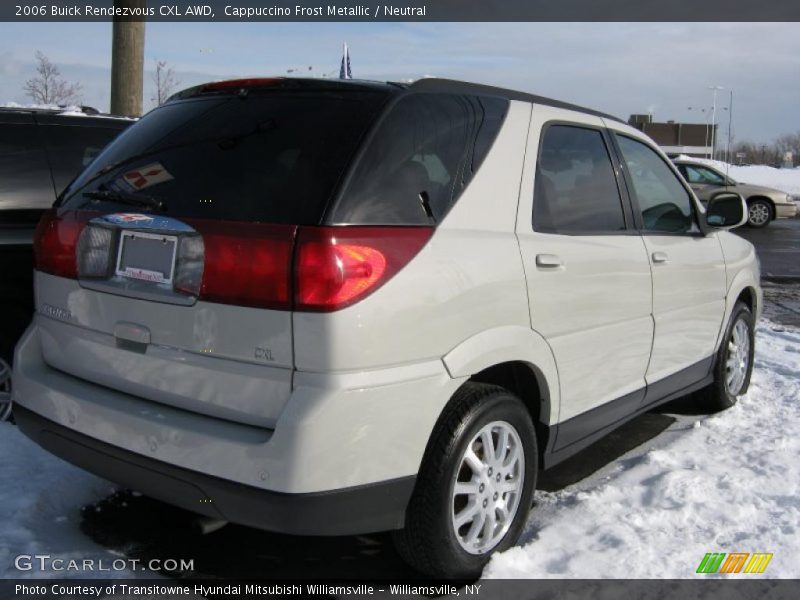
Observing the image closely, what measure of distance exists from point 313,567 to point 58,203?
1718 millimetres

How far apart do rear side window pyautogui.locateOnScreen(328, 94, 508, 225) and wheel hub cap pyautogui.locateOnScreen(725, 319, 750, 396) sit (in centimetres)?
284

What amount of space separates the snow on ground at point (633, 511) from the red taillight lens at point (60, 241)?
1.03 m

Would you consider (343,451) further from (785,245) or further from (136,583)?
(785,245)

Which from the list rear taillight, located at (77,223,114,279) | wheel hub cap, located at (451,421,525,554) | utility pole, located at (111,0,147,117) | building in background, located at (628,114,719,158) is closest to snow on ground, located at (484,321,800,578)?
wheel hub cap, located at (451,421,525,554)

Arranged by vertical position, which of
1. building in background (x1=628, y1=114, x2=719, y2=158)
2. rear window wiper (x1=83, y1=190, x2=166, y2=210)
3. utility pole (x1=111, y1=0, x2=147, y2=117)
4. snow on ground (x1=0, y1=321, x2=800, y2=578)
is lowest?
snow on ground (x1=0, y1=321, x2=800, y2=578)

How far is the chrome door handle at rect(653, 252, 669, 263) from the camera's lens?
145 inches

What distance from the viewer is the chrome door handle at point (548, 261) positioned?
9.41ft

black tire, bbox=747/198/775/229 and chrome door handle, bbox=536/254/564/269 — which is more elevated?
black tire, bbox=747/198/775/229

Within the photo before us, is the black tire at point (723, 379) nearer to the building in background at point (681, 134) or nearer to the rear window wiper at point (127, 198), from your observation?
the rear window wiper at point (127, 198)

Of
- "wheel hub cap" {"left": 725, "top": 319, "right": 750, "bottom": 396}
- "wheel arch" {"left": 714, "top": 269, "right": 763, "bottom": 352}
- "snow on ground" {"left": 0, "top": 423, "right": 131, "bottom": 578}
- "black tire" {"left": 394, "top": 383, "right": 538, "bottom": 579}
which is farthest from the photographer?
"wheel hub cap" {"left": 725, "top": 319, "right": 750, "bottom": 396}

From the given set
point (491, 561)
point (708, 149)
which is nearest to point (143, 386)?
point (491, 561)

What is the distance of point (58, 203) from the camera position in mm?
2920

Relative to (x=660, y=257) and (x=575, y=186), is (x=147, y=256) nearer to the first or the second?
(x=575, y=186)

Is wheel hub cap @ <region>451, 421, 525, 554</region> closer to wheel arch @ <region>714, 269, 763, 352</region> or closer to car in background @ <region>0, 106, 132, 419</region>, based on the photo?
wheel arch @ <region>714, 269, 763, 352</region>
